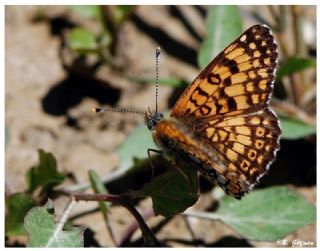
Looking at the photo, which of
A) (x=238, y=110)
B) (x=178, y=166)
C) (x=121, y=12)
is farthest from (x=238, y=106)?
(x=121, y=12)

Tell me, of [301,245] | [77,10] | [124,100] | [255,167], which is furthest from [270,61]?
[77,10]

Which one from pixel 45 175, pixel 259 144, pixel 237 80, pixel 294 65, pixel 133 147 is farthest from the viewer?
pixel 294 65

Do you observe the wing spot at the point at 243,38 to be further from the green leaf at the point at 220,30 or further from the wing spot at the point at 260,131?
the green leaf at the point at 220,30

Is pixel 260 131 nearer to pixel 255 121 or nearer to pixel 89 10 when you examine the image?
pixel 255 121

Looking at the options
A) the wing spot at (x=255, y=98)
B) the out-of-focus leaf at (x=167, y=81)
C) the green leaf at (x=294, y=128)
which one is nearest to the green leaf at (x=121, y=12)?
the out-of-focus leaf at (x=167, y=81)

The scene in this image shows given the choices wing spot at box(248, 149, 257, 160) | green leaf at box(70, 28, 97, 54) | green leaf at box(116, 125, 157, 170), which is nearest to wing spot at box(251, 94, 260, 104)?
wing spot at box(248, 149, 257, 160)

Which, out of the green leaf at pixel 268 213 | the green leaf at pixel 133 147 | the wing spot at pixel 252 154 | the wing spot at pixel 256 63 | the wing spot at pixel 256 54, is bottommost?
the green leaf at pixel 268 213
